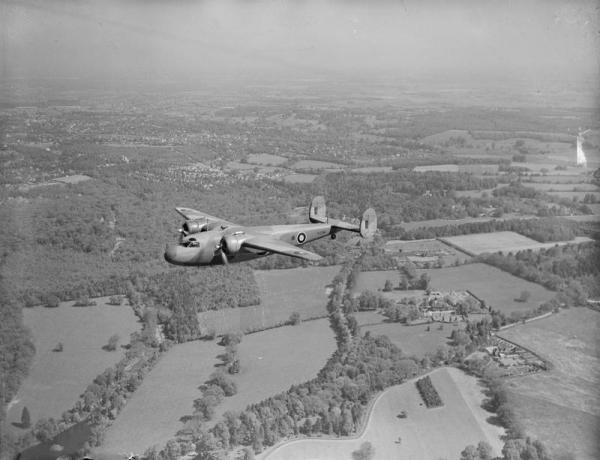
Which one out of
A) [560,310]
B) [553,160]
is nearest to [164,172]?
[560,310]

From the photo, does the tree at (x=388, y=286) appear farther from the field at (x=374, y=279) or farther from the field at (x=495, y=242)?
the field at (x=495, y=242)

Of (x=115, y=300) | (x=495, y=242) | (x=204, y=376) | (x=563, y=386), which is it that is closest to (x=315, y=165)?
(x=495, y=242)

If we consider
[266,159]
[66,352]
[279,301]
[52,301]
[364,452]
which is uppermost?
[266,159]

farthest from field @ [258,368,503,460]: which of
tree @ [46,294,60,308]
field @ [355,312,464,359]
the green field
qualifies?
tree @ [46,294,60,308]

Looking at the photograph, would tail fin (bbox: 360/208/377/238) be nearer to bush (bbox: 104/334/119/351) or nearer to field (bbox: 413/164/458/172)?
bush (bbox: 104/334/119/351)

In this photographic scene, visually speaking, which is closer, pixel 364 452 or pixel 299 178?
pixel 364 452

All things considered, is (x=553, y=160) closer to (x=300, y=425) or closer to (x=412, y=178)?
(x=412, y=178)

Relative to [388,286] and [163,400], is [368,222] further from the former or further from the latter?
[163,400]
